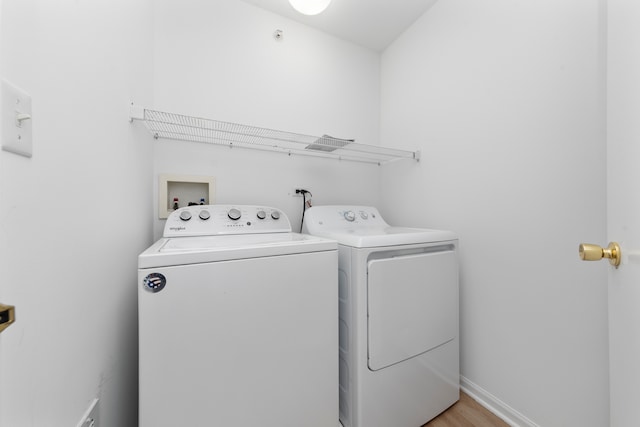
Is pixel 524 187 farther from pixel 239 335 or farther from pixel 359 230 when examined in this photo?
pixel 239 335

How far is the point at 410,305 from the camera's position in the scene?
1.12 metres

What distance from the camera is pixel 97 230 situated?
0.73 metres

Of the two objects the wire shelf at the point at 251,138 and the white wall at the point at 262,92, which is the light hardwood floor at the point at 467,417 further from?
the wire shelf at the point at 251,138

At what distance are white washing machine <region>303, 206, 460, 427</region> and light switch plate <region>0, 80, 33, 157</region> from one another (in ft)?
3.24

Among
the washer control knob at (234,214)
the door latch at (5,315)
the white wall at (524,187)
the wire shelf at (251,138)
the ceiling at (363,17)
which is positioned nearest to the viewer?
the door latch at (5,315)

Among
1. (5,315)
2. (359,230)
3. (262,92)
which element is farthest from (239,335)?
(262,92)

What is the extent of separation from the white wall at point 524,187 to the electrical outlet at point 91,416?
1740mm

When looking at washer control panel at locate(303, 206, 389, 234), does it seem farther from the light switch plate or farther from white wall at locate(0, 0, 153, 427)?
the light switch plate

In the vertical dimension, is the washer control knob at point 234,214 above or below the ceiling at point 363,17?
below

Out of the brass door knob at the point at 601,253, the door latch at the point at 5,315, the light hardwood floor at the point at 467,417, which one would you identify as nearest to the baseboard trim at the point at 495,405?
the light hardwood floor at the point at 467,417

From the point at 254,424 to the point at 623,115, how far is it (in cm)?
141

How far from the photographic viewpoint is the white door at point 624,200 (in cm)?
49

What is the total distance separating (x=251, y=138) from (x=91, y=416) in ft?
4.77

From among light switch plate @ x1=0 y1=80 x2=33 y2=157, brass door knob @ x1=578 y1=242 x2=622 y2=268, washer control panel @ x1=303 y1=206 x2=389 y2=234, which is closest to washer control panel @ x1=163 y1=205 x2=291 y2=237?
washer control panel @ x1=303 y1=206 x2=389 y2=234
